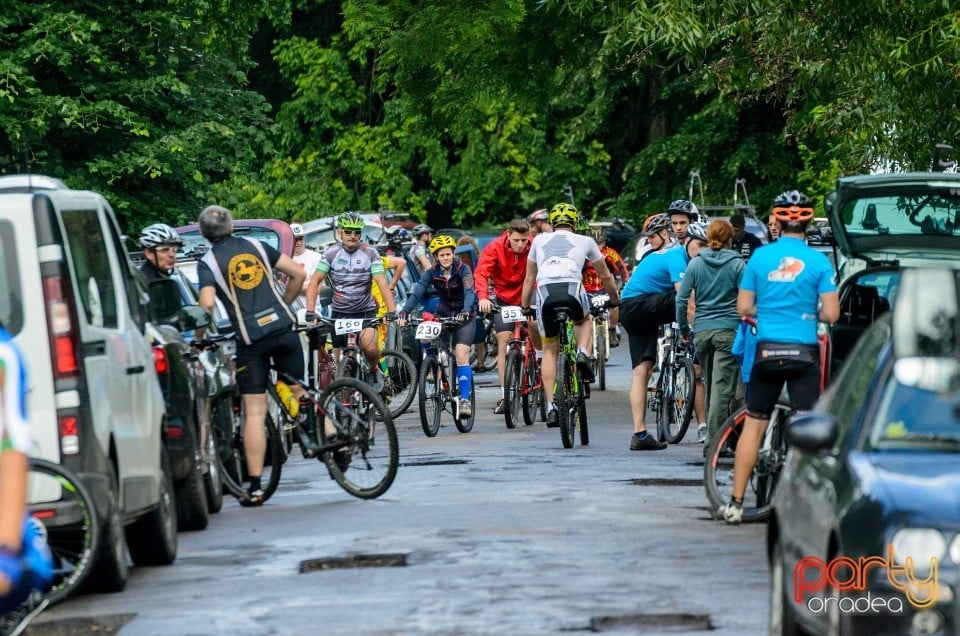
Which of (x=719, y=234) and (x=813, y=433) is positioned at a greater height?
(x=719, y=234)

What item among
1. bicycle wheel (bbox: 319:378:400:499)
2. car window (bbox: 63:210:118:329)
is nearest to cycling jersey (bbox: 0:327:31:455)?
car window (bbox: 63:210:118:329)

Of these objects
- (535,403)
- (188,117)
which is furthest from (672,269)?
(188,117)

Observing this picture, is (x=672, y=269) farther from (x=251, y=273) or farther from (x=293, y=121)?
(x=293, y=121)

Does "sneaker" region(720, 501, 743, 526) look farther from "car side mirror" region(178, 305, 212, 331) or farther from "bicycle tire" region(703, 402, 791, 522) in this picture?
"car side mirror" region(178, 305, 212, 331)

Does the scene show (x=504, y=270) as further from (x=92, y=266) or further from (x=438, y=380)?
(x=92, y=266)

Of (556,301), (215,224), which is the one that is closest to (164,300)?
(215,224)

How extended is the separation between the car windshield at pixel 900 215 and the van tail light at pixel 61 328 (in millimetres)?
5738

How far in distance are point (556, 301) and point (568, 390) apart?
80 centimetres

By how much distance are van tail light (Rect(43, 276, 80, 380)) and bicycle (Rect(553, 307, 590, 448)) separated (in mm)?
7341

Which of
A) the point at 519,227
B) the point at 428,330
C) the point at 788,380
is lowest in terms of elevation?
the point at 788,380

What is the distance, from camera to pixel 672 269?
16.7 metres

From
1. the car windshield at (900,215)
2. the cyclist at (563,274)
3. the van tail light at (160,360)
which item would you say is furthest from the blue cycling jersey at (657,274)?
the van tail light at (160,360)

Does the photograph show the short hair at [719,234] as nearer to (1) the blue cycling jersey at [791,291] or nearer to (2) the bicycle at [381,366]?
(1) the blue cycling jersey at [791,291]

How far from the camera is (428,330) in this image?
61.2ft
